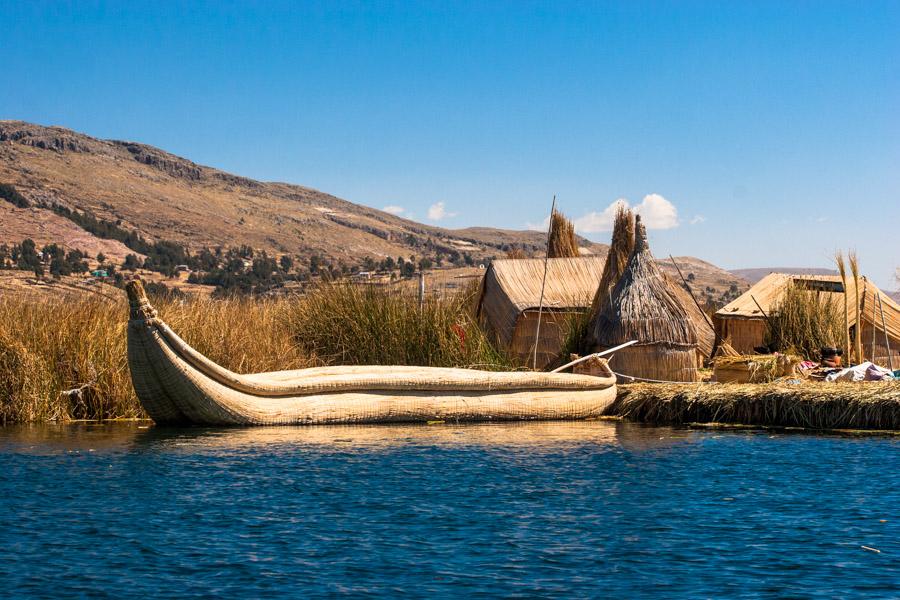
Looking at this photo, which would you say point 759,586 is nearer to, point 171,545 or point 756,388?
point 171,545

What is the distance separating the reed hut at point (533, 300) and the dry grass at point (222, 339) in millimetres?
582

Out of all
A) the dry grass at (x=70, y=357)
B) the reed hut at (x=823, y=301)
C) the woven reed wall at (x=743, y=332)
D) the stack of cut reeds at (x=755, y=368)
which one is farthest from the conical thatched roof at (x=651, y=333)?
the dry grass at (x=70, y=357)

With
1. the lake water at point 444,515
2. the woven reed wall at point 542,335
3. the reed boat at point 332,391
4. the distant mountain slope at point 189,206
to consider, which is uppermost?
the distant mountain slope at point 189,206

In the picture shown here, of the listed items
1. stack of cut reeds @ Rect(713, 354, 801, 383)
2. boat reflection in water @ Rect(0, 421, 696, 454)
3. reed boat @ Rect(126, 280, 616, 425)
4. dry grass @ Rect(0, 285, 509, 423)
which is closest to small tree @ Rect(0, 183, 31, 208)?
dry grass @ Rect(0, 285, 509, 423)

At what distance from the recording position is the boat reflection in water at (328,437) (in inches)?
490

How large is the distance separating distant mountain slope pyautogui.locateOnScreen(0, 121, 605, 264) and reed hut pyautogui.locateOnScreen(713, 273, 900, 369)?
1762 inches

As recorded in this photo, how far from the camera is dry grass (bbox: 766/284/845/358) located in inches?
752

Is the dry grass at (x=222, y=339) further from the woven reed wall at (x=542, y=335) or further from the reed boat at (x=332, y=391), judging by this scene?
the reed boat at (x=332, y=391)

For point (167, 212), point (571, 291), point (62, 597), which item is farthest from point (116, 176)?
point (62, 597)

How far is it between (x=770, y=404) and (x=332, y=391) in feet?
18.2

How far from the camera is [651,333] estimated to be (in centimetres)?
1638

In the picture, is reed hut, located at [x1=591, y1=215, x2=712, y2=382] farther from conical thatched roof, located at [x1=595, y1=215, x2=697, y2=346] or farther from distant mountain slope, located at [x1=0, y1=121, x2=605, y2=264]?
distant mountain slope, located at [x1=0, y1=121, x2=605, y2=264]

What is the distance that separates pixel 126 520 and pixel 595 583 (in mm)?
3807

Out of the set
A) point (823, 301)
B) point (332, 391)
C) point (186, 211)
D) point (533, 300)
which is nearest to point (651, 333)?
point (533, 300)
